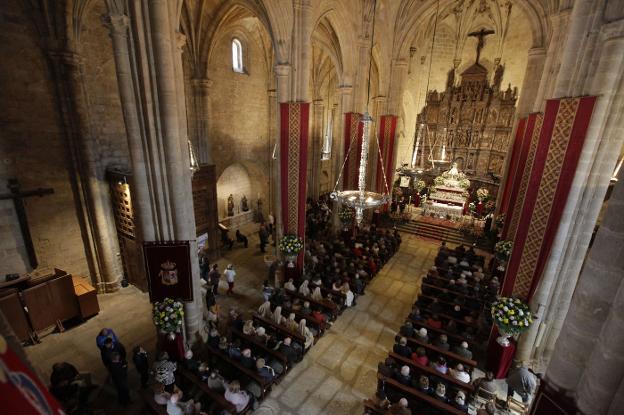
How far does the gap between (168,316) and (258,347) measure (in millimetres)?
2252

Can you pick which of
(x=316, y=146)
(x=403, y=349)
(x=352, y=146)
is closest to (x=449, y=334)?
(x=403, y=349)

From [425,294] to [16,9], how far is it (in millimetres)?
14426

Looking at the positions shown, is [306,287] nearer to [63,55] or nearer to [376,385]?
[376,385]

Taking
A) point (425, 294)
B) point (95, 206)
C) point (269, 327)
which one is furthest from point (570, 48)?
point (95, 206)

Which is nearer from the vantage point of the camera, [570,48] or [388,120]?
[570,48]

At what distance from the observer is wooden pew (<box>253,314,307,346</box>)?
7.56m

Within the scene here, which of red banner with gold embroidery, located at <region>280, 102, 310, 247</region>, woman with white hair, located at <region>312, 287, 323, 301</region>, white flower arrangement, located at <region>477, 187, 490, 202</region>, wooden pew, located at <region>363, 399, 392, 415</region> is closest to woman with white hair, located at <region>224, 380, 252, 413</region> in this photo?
wooden pew, located at <region>363, 399, 392, 415</region>

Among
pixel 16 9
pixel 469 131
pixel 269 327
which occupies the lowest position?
pixel 269 327

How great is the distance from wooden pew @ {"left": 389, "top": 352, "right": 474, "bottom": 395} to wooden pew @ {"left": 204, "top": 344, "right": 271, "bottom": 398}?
2964 millimetres

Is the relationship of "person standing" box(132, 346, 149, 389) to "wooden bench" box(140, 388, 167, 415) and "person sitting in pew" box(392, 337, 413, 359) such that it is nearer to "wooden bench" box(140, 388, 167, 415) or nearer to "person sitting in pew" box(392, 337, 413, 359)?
"wooden bench" box(140, 388, 167, 415)

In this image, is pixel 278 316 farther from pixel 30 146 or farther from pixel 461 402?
pixel 30 146

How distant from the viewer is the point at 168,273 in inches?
262

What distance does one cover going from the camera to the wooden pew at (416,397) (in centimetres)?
561

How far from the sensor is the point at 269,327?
8148 millimetres
